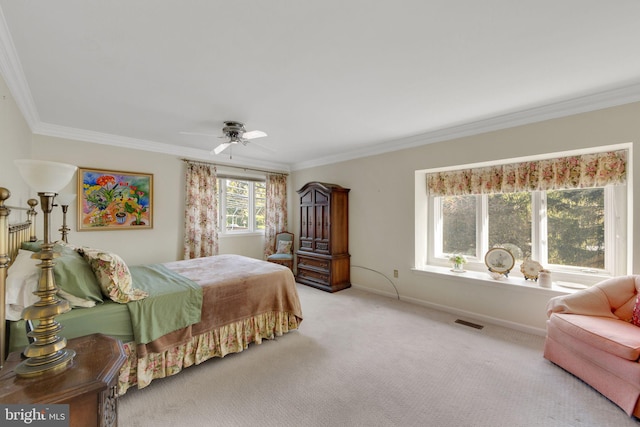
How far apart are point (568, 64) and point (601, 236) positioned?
6.30ft

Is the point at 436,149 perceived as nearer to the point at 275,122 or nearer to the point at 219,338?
the point at 275,122

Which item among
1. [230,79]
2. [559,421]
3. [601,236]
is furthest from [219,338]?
[601,236]

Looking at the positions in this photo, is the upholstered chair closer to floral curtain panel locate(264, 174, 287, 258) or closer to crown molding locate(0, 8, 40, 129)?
floral curtain panel locate(264, 174, 287, 258)

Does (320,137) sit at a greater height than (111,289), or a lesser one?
greater

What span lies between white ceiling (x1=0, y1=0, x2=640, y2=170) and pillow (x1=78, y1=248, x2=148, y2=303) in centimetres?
143

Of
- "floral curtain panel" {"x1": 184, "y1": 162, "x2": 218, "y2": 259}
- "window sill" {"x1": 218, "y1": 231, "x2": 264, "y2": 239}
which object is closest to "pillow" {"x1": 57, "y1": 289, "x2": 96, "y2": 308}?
"floral curtain panel" {"x1": 184, "y1": 162, "x2": 218, "y2": 259}

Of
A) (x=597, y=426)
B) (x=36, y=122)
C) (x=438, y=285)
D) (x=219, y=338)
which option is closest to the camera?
(x=597, y=426)

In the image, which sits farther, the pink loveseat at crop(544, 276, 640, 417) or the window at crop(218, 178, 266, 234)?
the window at crop(218, 178, 266, 234)

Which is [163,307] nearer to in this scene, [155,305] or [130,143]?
[155,305]

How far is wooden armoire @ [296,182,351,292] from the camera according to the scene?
4.45 m

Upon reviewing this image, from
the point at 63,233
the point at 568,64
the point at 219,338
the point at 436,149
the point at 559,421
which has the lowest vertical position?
the point at 559,421

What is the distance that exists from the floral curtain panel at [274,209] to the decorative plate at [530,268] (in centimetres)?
408

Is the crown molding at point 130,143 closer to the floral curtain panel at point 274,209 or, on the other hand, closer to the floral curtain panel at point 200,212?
the floral curtain panel at point 200,212

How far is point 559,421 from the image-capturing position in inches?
64.4
